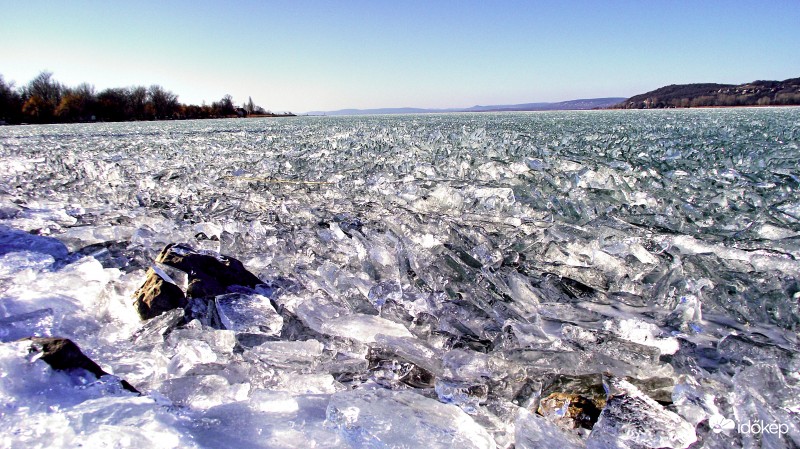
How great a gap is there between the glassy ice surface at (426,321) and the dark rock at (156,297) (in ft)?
0.17

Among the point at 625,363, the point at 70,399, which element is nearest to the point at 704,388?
the point at 625,363

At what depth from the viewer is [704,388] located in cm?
107

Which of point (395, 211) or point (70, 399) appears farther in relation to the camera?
point (395, 211)

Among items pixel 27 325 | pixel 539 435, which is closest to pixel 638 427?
pixel 539 435

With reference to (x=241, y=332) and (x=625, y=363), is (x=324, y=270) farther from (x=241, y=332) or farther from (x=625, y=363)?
(x=625, y=363)

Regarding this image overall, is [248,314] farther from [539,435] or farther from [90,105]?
[90,105]

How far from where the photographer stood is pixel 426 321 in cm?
148

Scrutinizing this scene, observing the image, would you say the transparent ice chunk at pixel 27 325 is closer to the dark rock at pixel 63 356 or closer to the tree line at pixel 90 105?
the dark rock at pixel 63 356

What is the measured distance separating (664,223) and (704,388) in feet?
5.01

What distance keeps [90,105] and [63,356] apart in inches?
1772

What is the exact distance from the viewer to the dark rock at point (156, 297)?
4.56 feet

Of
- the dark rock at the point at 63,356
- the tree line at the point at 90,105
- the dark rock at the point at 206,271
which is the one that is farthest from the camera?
the tree line at the point at 90,105

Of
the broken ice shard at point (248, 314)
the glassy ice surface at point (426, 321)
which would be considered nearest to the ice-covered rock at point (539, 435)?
the glassy ice surface at point (426, 321)

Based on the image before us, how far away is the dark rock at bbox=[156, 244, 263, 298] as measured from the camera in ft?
5.14
